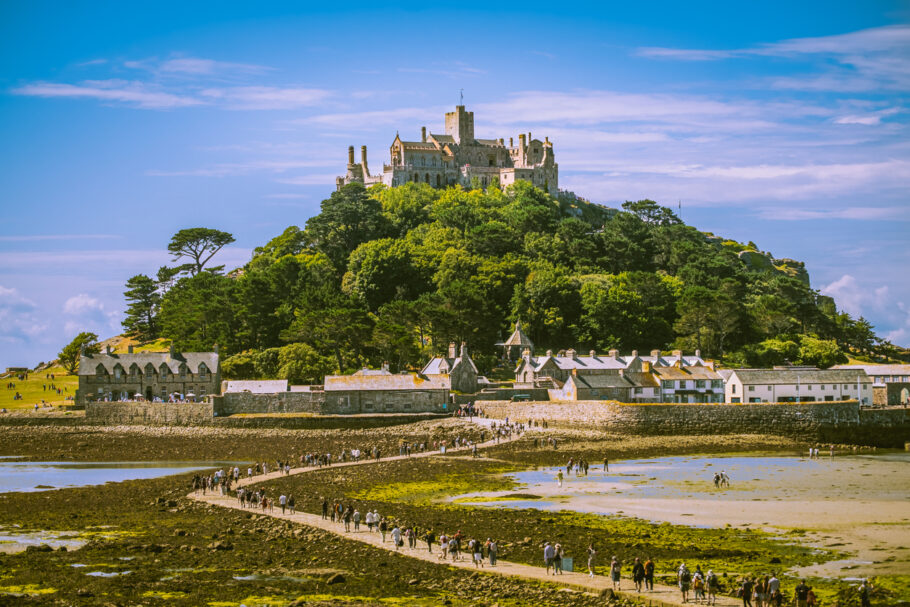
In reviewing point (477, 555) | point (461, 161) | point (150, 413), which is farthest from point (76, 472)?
point (461, 161)

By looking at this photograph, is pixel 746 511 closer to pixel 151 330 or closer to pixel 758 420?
pixel 758 420

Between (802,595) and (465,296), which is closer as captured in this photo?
(802,595)

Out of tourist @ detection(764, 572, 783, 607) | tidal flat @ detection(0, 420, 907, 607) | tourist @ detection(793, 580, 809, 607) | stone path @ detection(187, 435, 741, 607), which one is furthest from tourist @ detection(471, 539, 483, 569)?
tourist @ detection(793, 580, 809, 607)

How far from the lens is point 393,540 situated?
88.0ft

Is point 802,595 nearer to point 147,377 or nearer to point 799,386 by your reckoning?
point 799,386

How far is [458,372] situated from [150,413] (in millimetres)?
20555

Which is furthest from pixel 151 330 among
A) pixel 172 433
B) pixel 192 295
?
pixel 172 433

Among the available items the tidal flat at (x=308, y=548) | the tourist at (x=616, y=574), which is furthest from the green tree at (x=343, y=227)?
the tourist at (x=616, y=574)

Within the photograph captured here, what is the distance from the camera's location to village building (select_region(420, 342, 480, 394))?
65750mm

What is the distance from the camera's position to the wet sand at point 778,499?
26.5 m

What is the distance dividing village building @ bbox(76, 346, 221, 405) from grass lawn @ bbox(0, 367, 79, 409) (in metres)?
4.46

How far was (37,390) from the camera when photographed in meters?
81.8

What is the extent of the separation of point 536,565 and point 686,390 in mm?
43085

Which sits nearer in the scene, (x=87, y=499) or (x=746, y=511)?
(x=746, y=511)
